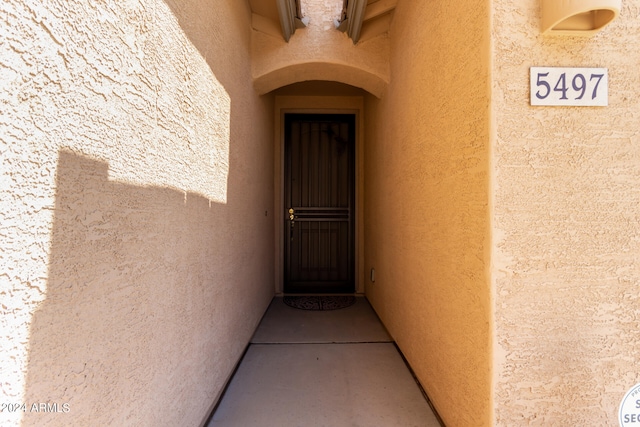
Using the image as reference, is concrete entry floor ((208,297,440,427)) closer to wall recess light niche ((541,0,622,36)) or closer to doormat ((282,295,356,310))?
doormat ((282,295,356,310))

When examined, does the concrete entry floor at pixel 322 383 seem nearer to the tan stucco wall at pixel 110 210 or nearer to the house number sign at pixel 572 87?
the tan stucco wall at pixel 110 210

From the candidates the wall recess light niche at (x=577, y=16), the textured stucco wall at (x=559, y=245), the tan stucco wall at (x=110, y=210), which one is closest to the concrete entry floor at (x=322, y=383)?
the tan stucco wall at (x=110, y=210)

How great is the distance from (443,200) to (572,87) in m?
0.73

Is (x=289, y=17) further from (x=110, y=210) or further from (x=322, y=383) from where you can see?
(x=322, y=383)

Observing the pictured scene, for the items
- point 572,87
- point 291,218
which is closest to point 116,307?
point 572,87

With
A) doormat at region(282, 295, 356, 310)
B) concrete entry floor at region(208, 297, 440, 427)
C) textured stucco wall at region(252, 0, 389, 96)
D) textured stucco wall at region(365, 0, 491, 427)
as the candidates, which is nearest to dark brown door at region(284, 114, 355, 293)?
doormat at region(282, 295, 356, 310)

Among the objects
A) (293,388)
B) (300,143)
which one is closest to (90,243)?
(293,388)

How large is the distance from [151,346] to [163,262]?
0.31 meters

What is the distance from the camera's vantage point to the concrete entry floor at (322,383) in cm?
179

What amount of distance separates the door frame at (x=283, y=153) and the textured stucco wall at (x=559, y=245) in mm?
3064

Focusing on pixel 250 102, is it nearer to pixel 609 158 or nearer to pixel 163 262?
pixel 163 262

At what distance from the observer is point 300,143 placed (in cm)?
451

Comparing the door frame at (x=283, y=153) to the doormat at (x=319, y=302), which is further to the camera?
the door frame at (x=283, y=153)

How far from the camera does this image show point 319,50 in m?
2.83
